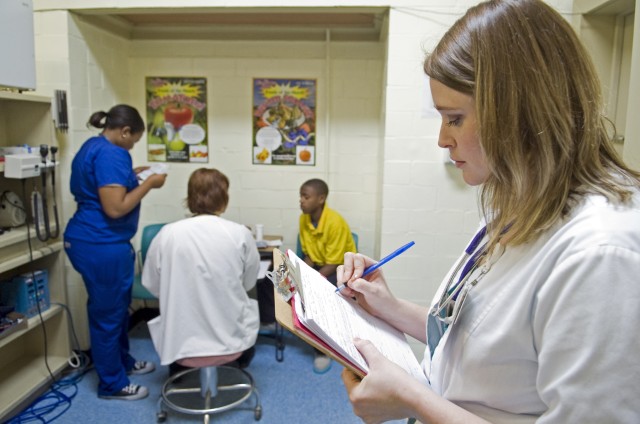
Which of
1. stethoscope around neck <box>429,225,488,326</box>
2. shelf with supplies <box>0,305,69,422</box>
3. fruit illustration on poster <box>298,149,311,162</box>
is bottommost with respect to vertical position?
shelf with supplies <box>0,305,69,422</box>

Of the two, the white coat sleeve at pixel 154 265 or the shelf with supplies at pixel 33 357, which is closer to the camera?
the white coat sleeve at pixel 154 265

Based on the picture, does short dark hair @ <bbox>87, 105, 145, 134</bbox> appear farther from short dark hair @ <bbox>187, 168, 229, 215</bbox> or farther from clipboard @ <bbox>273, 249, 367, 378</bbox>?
clipboard @ <bbox>273, 249, 367, 378</bbox>

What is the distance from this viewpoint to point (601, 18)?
8.06ft

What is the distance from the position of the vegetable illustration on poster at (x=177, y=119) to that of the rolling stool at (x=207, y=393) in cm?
168

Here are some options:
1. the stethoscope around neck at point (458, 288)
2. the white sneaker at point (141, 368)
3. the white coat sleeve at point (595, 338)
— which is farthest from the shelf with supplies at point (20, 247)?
the white coat sleeve at point (595, 338)

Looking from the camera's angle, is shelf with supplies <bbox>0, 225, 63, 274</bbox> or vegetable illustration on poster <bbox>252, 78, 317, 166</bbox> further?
vegetable illustration on poster <bbox>252, 78, 317, 166</bbox>

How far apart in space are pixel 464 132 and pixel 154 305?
358cm

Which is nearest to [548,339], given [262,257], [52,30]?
[262,257]

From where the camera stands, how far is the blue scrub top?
2.49 metres

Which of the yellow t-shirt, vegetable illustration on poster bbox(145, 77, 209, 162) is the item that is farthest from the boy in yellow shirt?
vegetable illustration on poster bbox(145, 77, 209, 162)

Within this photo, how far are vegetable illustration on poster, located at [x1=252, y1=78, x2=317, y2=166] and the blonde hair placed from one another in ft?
9.69

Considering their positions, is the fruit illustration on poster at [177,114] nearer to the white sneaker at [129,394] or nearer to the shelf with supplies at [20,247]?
the shelf with supplies at [20,247]

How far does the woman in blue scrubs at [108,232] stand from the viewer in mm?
2508

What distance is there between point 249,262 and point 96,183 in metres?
0.93
